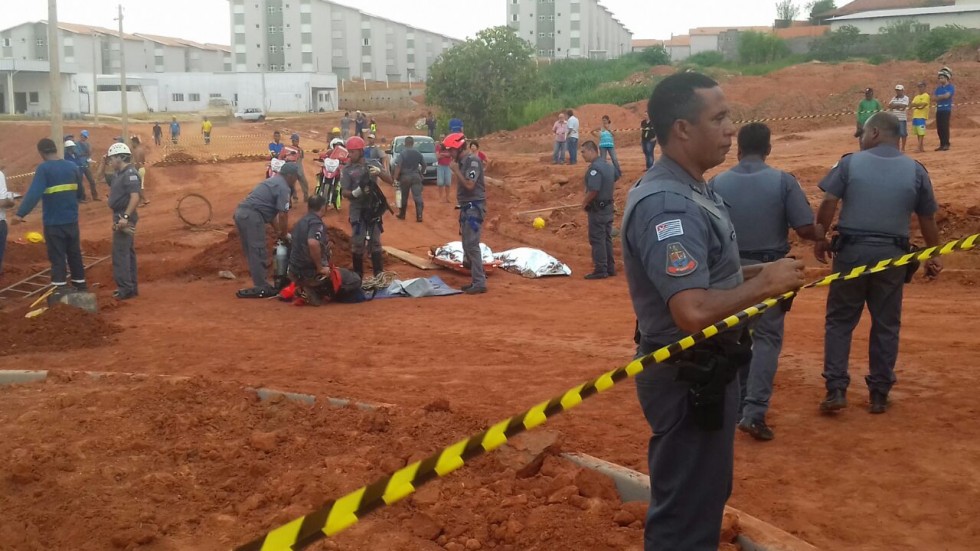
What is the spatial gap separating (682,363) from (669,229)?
0.47 m

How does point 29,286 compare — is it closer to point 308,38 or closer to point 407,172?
point 407,172

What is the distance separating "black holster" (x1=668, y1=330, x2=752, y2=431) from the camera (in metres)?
3.10

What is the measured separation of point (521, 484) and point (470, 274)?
8.89 meters

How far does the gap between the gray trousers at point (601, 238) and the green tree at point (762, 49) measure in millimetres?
47782

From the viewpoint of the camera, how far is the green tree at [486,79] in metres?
48.4

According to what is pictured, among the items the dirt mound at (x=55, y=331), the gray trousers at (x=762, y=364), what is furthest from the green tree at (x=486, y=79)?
the gray trousers at (x=762, y=364)

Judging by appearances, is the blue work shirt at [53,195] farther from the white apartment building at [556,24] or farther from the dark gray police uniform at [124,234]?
the white apartment building at [556,24]

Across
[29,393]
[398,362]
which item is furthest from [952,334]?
[29,393]

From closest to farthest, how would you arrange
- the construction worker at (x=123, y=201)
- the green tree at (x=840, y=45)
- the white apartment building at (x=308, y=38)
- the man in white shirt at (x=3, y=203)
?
the man in white shirt at (x=3, y=203) < the construction worker at (x=123, y=201) < the green tree at (x=840, y=45) < the white apartment building at (x=308, y=38)

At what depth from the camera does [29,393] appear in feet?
23.6

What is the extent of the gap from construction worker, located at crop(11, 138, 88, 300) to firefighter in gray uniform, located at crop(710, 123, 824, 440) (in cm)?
879

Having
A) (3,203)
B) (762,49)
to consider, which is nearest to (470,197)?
(3,203)

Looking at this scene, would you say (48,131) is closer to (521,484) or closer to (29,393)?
(29,393)

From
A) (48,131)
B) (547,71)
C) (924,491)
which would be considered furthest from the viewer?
(547,71)
